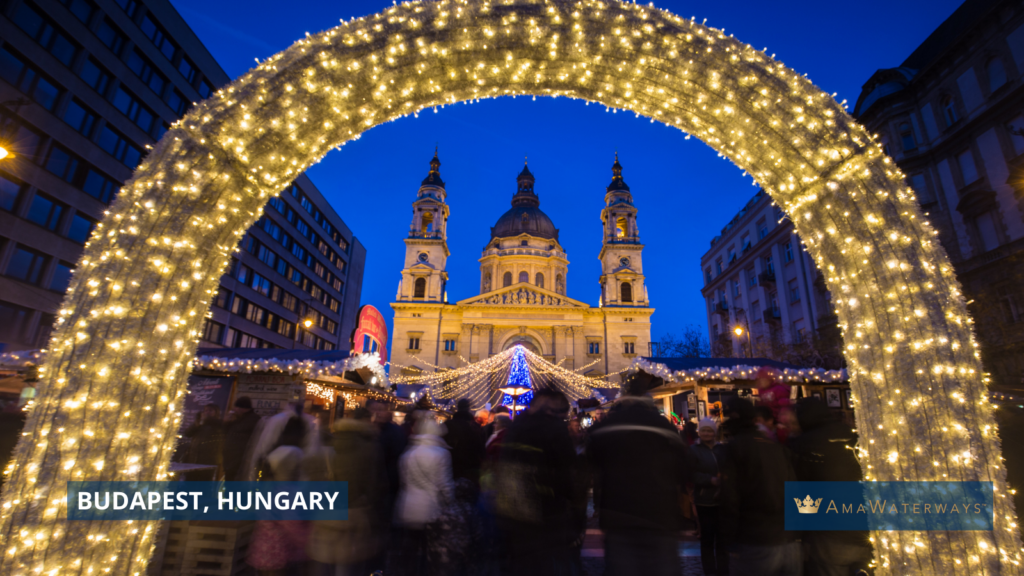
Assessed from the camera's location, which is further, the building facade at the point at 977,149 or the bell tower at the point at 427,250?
the bell tower at the point at 427,250

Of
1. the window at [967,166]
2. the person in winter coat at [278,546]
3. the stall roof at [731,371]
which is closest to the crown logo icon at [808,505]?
the person in winter coat at [278,546]

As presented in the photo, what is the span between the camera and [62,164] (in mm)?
22156

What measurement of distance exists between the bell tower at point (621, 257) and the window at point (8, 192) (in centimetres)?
4663

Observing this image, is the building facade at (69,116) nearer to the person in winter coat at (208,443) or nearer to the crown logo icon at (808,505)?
the person in winter coat at (208,443)

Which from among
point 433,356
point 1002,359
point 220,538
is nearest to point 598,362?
point 433,356

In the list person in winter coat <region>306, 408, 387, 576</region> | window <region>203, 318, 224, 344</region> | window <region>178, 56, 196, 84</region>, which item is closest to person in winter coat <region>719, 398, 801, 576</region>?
person in winter coat <region>306, 408, 387, 576</region>

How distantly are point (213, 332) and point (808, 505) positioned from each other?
4093 centimetres

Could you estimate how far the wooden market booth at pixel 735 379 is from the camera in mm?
13383

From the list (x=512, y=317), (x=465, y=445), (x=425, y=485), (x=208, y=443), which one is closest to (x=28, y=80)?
(x=208, y=443)

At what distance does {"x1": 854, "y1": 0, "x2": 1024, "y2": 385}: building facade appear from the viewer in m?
16.7

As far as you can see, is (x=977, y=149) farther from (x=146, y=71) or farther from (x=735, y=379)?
(x=146, y=71)

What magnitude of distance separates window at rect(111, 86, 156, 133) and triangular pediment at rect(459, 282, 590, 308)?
3037cm

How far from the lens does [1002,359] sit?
1655 centimetres

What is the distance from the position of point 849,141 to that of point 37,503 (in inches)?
229
